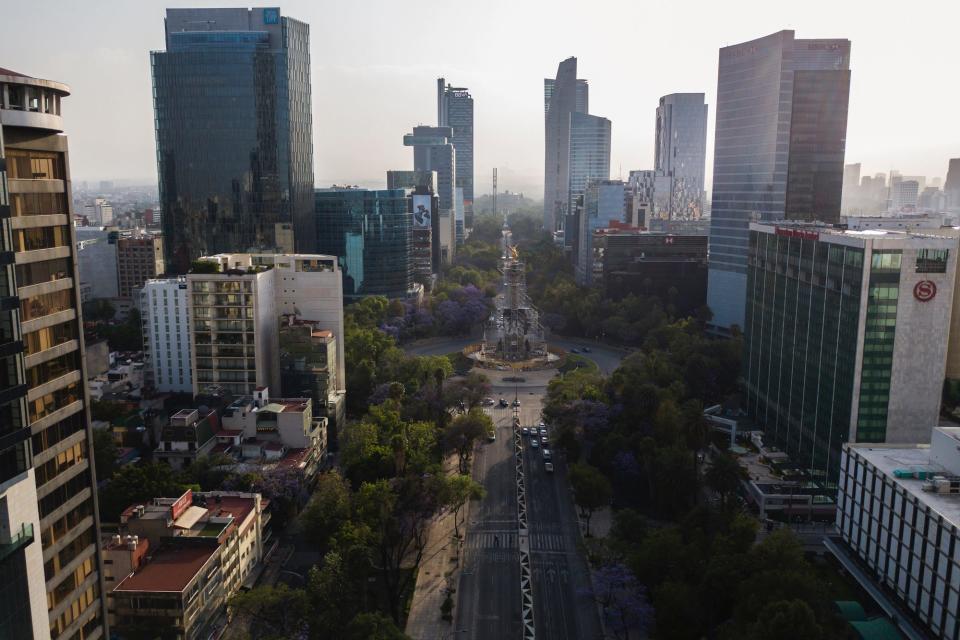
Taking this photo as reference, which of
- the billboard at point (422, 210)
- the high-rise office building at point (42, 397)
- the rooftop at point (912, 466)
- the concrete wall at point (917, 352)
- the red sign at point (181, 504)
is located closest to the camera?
the high-rise office building at point (42, 397)

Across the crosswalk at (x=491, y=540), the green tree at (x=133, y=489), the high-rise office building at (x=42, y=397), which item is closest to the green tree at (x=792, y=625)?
the crosswalk at (x=491, y=540)

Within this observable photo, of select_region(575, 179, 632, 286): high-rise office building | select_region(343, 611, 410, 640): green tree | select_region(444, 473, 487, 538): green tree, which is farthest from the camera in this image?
select_region(575, 179, 632, 286): high-rise office building

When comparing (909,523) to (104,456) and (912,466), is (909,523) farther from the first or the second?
(104,456)

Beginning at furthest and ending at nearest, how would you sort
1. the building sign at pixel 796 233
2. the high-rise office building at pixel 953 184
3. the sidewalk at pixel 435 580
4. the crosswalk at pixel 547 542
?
the high-rise office building at pixel 953 184 < the building sign at pixel 796 233 < the crosswalk at pixel 547 542 < the sidewalk at pixel 435 580

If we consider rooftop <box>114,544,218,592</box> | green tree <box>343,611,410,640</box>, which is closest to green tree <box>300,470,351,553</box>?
rooftop <box>114,544,218,592</box>

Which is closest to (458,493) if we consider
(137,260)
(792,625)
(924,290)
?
(792,625)

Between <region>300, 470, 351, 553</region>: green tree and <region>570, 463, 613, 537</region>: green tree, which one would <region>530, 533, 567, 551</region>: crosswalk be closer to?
<region>570, 463, 613, 537</region>: green tree

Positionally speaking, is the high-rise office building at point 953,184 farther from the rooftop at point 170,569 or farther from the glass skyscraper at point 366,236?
the rooftop at point 170,569

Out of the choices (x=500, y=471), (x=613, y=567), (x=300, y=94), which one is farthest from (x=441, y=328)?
(x=613, y=567)
